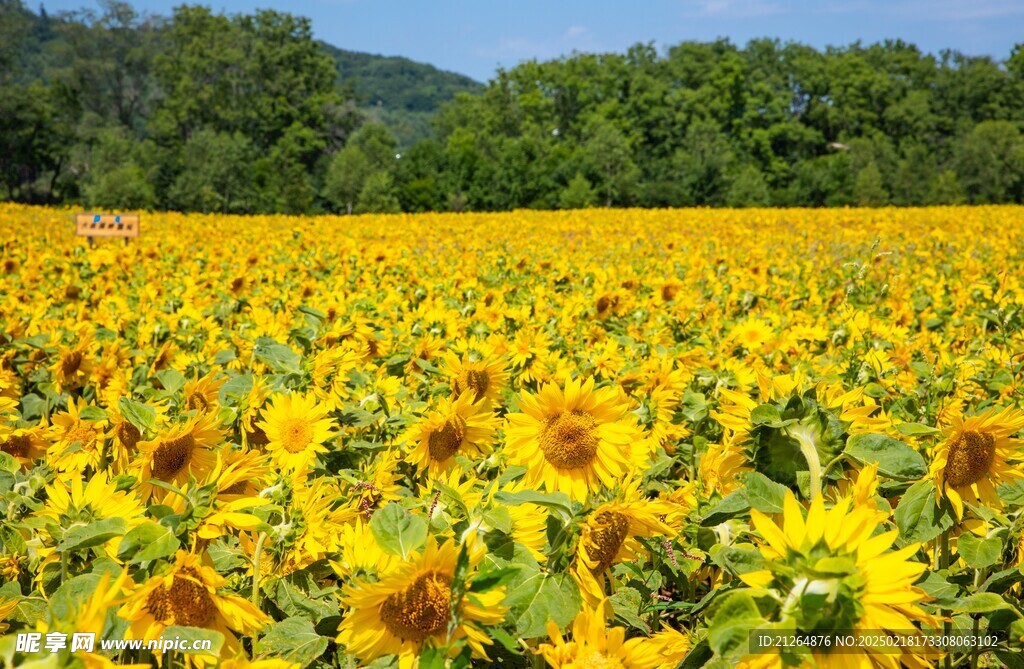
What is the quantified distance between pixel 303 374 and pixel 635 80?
73.2 metres

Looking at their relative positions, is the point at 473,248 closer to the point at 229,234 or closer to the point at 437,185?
the point at 229,234

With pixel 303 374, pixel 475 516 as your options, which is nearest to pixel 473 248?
pixel 303 374

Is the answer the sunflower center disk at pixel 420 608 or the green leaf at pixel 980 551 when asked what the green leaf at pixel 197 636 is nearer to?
the sunflower center disk at pixel 420 608

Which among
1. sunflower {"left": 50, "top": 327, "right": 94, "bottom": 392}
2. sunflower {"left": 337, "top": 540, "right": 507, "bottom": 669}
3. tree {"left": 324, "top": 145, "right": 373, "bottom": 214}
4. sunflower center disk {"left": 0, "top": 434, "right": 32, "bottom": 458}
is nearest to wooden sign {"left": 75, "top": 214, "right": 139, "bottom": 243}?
sunflower {"left": 50, "top": 327, "right": 94, "bottom": 392}

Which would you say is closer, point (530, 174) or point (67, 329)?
point (67, 329)

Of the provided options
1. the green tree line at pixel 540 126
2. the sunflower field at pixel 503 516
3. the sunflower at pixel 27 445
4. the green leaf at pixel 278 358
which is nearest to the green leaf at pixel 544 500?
the sunflower field at pixel 503 516

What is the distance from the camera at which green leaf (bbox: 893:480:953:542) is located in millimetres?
1245

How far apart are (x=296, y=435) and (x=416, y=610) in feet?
2.83

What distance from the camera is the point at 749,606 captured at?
0.85 metres

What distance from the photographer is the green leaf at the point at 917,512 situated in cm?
125

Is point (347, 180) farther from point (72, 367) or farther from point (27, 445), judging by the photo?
point (27, 445)

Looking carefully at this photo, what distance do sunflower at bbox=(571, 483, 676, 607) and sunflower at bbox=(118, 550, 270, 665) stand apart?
480mm

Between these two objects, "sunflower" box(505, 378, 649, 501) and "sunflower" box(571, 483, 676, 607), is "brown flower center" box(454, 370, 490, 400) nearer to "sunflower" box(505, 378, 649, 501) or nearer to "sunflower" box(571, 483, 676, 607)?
"sunflower" box(505, 378, 649, 501)

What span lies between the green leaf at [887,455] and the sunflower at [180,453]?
1132mm
